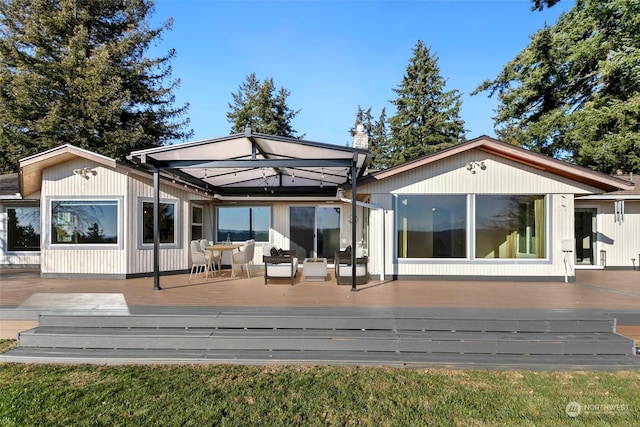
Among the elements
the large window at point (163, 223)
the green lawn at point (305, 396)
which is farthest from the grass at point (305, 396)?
the large window at point (163, 223)

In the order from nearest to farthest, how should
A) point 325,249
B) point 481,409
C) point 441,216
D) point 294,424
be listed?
point 294,424
point 481,409
point 441,216
point 325,249

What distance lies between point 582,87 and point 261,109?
65.9ft

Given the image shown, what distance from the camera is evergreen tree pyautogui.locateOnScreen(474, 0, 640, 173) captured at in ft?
42.5

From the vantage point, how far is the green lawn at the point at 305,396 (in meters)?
3.11

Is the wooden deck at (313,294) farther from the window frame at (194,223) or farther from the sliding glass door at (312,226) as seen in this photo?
the sliding glass door at (312,226)

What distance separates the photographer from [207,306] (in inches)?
209

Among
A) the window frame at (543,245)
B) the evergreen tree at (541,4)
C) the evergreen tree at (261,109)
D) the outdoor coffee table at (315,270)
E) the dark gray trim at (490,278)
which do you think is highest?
the evergreen tree at (541,4)

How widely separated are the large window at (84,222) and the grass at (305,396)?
4.80 m

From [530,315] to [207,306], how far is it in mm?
4774

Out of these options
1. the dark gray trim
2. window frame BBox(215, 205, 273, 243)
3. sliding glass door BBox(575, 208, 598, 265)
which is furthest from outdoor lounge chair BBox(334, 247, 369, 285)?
sliding glass door BBox(575, 208, 598, 265)

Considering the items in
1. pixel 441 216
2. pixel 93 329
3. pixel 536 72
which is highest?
pixel 536 72

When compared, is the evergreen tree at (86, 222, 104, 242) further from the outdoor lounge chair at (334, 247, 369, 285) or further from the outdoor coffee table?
the outdoor lounge chair at (334, 247, 369, 285)

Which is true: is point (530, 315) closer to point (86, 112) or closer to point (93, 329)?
point (93, 329)

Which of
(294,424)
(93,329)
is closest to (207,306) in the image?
(93,329)
